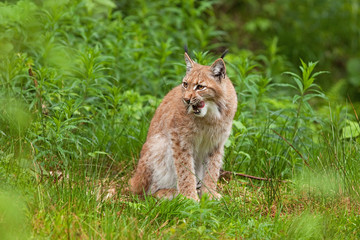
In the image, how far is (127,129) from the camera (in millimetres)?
5988

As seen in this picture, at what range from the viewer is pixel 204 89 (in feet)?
15.8

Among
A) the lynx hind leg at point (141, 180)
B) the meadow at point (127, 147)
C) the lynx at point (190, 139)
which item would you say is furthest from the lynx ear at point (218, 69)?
the lynx hind leg at point (141, 180)

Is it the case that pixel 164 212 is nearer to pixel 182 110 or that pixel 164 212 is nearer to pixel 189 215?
pixel 189 215

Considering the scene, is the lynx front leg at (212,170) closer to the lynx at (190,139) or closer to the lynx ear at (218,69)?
the lynx at (190,139)

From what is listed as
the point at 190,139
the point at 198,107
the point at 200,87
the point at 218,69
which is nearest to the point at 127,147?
the point at 190,139

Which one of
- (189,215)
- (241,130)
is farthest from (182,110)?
(189,215)

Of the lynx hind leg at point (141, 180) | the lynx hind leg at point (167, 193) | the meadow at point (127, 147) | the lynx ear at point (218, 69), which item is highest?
the lynx ear at point (218, 69)

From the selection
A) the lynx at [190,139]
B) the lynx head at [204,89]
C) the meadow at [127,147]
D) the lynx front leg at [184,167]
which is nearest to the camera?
the meadow at [127,147]

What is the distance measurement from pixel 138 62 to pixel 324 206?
3.68 metres

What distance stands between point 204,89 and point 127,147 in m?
1.43

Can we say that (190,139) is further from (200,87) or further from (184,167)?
(200,87)

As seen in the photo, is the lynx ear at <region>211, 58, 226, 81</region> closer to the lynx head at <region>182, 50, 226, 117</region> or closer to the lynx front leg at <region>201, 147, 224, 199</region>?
the lynx head at <region>182, 50, 226, 117</region>

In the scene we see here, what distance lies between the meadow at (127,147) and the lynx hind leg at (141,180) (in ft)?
0.39

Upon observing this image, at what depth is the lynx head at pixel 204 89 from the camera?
15.6 feet
